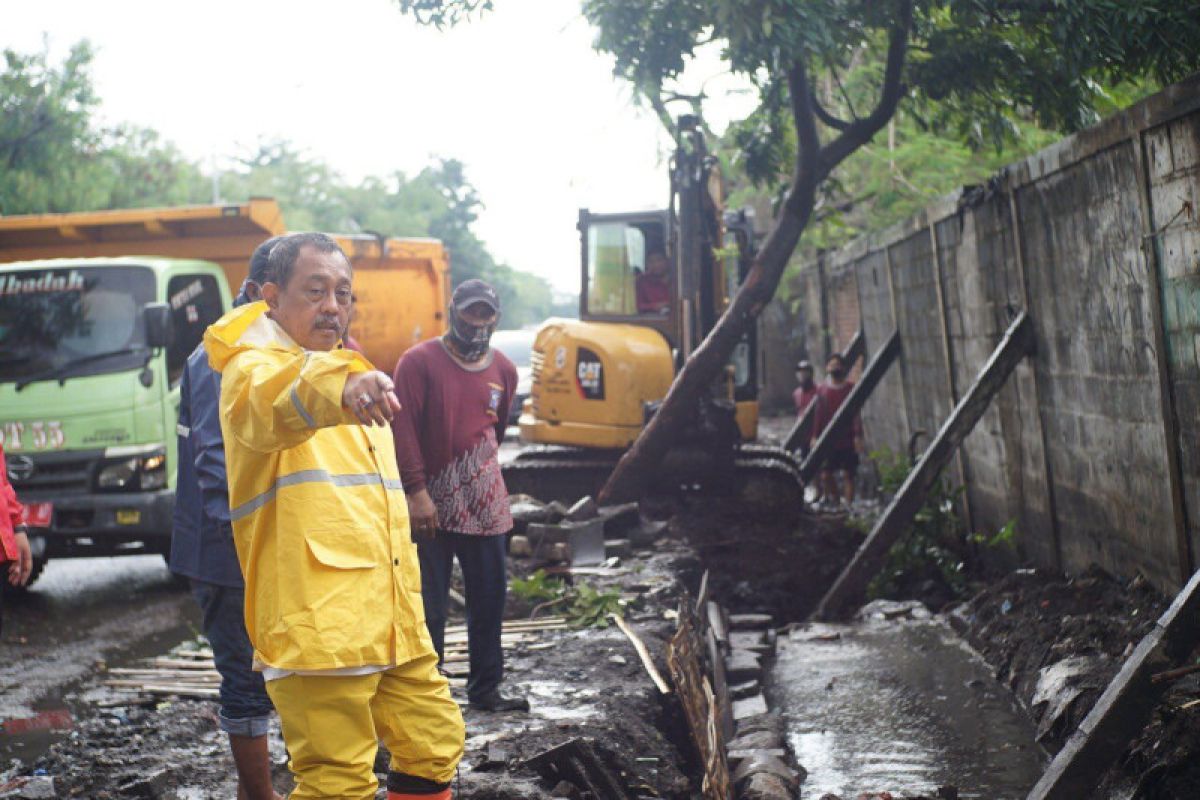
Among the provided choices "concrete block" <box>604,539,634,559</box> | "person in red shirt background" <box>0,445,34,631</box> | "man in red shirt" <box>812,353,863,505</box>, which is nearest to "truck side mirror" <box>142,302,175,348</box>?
"concrete block" <box>604,539,634,559</box>

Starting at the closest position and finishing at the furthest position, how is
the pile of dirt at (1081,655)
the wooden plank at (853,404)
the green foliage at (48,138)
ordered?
the pile of dirt at (1081,655) → the wooden plank at (853,404) → the green foliage at (48,138)

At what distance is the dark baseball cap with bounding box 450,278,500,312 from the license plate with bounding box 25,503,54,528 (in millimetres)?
4761

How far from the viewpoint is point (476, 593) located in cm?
575

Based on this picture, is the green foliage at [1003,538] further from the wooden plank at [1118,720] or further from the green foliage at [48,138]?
the green foliage at [48,138]

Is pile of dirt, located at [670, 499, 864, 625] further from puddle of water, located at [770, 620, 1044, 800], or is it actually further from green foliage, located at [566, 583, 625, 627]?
green foliage, located at [566, 583, 625, 627]

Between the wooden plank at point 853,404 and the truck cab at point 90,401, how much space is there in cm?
631

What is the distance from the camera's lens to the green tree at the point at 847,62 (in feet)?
26.6

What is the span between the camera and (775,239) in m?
11.4

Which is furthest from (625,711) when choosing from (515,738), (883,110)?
(883,110)

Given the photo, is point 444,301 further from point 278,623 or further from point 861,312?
point 278,623

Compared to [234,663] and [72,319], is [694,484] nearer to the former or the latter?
[72,319]

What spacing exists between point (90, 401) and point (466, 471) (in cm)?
484

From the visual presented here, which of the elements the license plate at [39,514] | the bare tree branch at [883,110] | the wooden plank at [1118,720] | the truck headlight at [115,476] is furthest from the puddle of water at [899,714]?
the license plate at [39,514]

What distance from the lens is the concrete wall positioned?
6055mm
